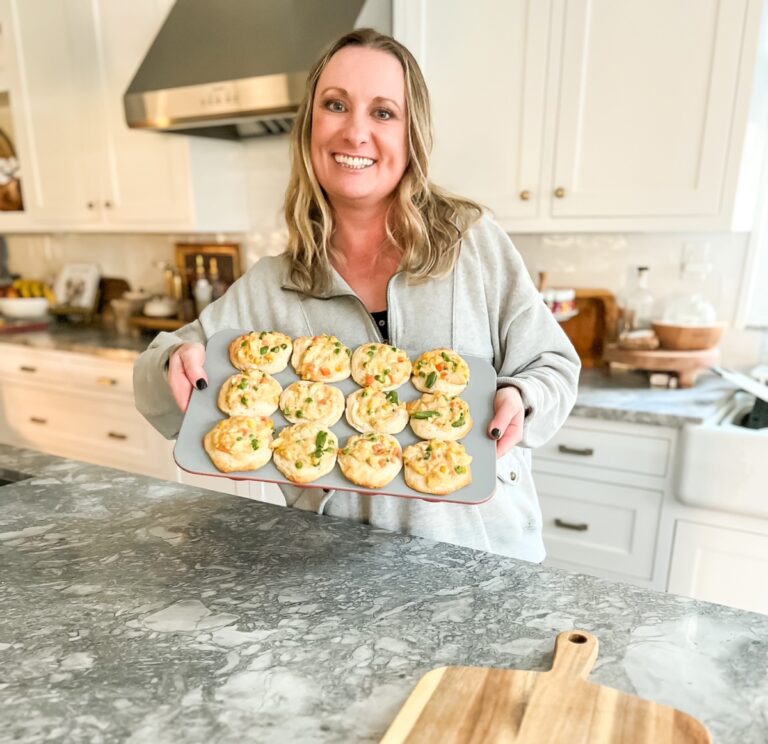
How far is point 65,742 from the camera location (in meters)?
0.60

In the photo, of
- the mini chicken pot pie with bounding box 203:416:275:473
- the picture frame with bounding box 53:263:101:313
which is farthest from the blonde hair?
the picture frame with bounding box 53:263:101:313

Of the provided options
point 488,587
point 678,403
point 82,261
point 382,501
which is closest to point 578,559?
point 678,403

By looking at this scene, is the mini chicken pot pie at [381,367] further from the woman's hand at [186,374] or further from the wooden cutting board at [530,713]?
the wooden cutting board at [530,713]

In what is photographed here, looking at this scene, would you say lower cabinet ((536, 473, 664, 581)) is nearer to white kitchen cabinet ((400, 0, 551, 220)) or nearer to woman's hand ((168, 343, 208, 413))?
white kitchen cabinet ((400, 0, 551, 220))

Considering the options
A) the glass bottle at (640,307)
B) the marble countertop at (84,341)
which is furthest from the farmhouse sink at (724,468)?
the marble countertop at (84,341)

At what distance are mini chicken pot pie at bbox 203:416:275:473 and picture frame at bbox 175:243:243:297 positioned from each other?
79.3 inches

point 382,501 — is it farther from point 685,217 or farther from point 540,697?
point 685,217

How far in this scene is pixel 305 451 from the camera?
999mm

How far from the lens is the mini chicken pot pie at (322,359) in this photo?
1.11m

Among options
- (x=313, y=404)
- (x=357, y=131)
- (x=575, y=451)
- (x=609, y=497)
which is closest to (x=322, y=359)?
(x=313, y=404)

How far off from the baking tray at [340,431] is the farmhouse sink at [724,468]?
3.08ft

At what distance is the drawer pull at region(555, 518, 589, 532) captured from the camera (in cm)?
192

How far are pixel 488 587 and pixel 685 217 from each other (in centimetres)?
146

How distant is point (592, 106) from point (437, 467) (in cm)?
144
